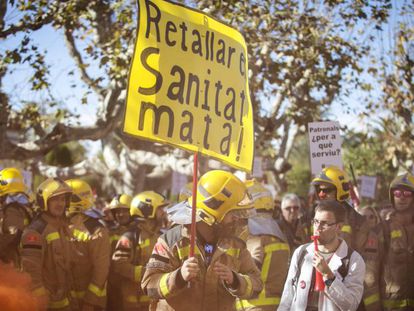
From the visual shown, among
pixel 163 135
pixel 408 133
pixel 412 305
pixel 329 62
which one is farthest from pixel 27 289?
pixel 408 133

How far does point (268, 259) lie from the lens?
675cm

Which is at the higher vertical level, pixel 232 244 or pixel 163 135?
pixel 163 135

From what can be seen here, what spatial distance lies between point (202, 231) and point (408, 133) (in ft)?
59.7

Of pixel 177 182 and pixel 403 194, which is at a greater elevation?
pixel 177 182

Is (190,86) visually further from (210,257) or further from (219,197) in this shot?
(210,257)

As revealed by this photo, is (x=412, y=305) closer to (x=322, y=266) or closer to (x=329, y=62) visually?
(x=322, y=266)

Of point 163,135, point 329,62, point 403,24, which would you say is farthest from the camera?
point 403,24

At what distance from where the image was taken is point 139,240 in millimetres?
8047

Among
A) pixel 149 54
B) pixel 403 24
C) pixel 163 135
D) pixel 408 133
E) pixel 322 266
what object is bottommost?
pixel 322 266

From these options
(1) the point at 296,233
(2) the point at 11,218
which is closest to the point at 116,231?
(2) the point at 11,218

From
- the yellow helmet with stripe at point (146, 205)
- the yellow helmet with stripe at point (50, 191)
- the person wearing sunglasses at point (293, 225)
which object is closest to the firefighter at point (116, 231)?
the yellow helmet with stripe at point (146, 205)

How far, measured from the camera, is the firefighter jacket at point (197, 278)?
4664 millimetres

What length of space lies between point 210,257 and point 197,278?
190mm

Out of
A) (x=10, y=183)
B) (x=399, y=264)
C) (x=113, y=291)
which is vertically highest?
(x=10, y=183)
